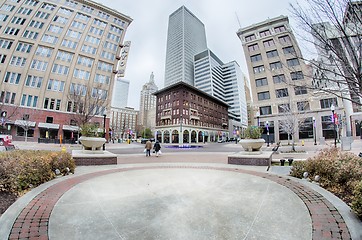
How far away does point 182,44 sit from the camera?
144 meters

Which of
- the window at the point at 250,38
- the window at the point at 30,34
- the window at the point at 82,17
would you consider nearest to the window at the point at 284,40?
the window at the point at 250,38

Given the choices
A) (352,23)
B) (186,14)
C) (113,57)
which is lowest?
(352,23)

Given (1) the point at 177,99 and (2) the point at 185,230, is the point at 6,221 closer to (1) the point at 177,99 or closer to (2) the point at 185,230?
(2) the point at 185,230

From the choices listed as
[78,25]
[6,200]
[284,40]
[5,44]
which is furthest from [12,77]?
[284,40]

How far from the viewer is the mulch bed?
3.61 metres

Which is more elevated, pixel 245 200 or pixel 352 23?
pixel 352 23

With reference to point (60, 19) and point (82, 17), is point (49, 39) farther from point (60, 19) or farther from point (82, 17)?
point (82, 17)

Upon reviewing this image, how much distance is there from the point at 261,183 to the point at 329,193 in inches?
69.2

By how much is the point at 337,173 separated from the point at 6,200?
348 inches

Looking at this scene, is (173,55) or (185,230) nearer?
(185,230)

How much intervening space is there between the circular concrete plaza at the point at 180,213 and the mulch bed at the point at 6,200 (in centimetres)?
94

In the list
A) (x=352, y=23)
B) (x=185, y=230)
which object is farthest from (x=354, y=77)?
(x=185, y=230)

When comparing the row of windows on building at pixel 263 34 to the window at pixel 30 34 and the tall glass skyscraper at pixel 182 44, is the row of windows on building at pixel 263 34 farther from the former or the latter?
the tall glass skyscraper at pixel 182 44

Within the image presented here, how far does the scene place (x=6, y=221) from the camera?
298 centimetres
